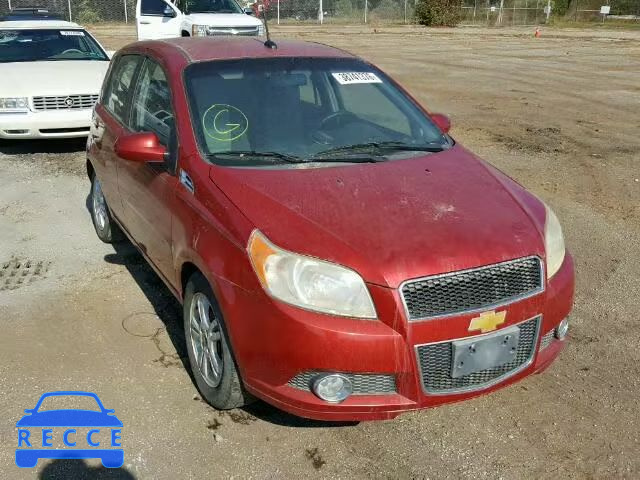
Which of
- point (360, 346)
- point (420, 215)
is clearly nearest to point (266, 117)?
point (420, 215)

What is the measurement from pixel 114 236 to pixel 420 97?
8483 mm

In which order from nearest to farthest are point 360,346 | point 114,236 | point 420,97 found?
1. point 360,346
2. point 114,236
3. point 420,97

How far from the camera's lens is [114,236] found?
17.7ft

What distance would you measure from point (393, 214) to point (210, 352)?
1.11 m

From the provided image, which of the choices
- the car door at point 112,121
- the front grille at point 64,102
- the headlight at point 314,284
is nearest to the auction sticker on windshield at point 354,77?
the car door at point 112,121

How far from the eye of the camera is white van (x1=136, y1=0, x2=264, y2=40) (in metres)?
14.7

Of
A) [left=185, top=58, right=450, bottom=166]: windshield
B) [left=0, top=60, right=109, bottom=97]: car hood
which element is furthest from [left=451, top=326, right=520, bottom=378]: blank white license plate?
[left=0, top=60, right=109, bottom=97]: car hood

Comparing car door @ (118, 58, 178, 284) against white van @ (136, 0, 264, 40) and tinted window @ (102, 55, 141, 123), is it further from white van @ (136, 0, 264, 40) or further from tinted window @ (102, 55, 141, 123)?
white van @ (136, 0, 264, 40)

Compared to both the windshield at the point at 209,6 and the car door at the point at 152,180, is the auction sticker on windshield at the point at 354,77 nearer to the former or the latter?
the car door at the point at 152,180

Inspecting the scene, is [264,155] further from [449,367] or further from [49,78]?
[49,78]

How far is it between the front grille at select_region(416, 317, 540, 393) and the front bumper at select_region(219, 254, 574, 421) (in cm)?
2

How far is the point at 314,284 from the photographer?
8.80 ft

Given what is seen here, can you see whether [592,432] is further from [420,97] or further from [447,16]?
[447,16]

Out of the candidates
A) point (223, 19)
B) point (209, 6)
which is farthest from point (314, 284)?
point (209, 6)
